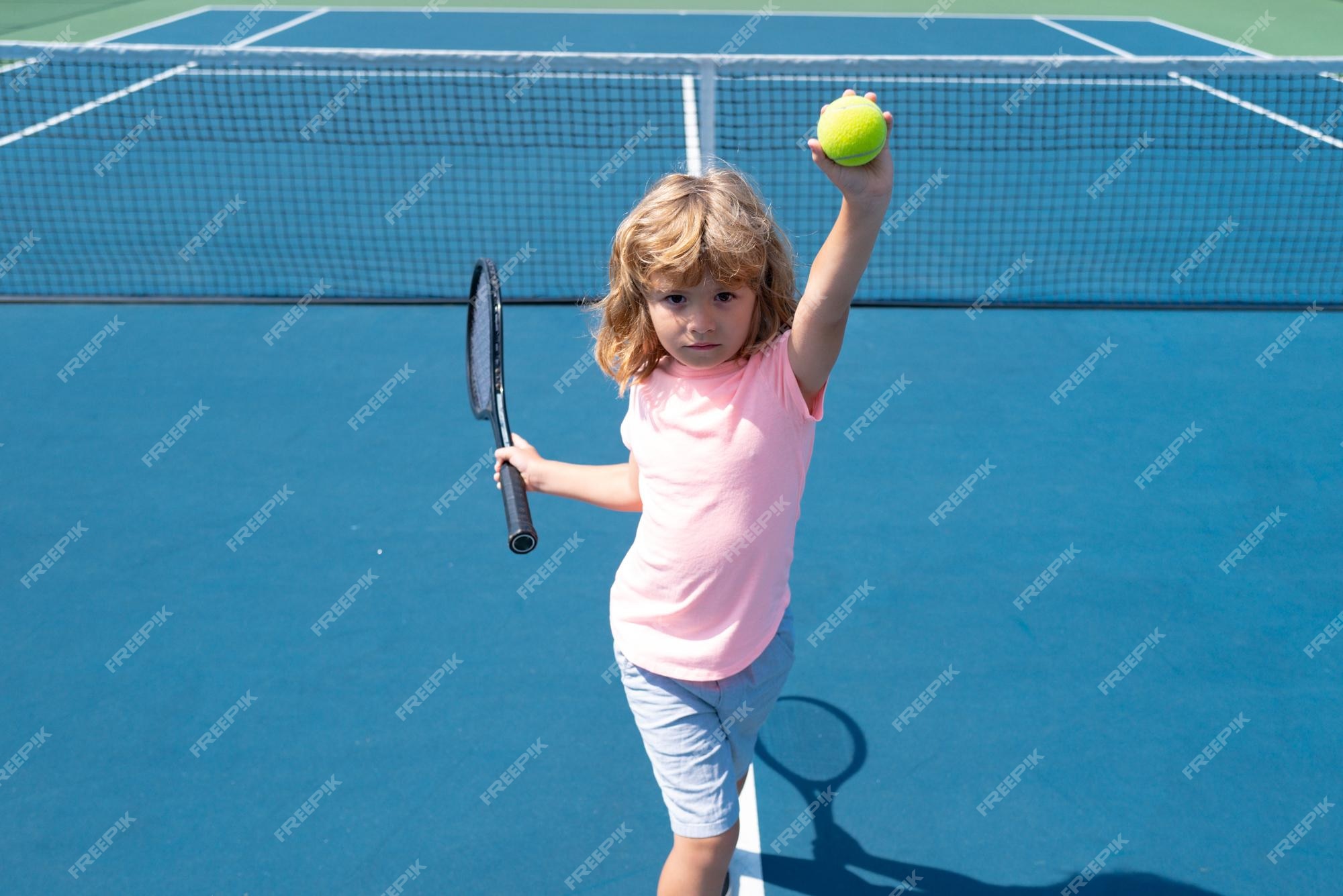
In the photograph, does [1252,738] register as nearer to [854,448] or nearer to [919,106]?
[854,448]

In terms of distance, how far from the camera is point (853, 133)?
5.95ft

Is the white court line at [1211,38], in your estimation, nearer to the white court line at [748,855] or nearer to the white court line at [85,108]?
the white court line at [85,108]

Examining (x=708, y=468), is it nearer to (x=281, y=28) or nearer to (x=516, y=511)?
(x=516, y=511)

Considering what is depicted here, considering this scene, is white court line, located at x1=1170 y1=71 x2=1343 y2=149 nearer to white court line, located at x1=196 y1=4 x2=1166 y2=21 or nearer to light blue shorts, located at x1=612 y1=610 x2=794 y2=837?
white court line, located at x1=196 y1=4 x2=1166 y2=21

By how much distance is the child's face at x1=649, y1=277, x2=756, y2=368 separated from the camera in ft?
7.11

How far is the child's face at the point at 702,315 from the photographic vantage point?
217 cm

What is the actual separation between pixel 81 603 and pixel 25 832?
3.59 feet

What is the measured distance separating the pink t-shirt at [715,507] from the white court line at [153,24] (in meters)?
14.8

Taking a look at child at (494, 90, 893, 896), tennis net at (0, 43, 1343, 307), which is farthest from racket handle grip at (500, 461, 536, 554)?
tennis net at (0, 43, 1343, 307)

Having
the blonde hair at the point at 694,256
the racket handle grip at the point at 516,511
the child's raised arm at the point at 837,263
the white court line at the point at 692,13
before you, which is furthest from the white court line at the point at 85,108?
the child's raised arm at the point at 837,263

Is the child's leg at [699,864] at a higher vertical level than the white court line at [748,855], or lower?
higher

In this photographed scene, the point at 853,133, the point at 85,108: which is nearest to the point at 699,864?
the point at 853,133

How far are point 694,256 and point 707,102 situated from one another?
438 centimetres

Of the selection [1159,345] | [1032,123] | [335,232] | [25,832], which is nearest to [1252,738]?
[1159,345]
